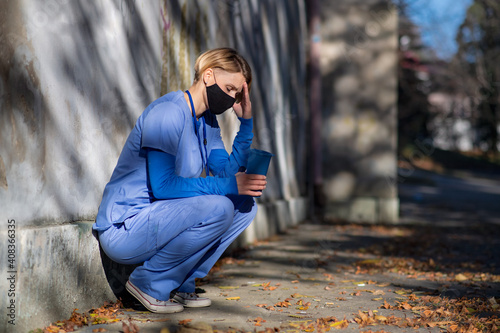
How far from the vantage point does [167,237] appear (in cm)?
320

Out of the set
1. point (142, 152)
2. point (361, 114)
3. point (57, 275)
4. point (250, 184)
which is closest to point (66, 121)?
point (142, 152)

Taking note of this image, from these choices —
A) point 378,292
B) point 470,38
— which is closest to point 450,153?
point 470,38

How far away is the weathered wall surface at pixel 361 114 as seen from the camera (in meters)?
9.41

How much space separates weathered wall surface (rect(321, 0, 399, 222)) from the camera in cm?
941

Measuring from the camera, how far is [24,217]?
9.22 feet

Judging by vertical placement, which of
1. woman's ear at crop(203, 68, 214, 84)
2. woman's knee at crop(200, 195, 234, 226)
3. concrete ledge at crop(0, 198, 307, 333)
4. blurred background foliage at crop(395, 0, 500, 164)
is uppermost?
blurred background foliage at crop(395, 0, 500, 164)

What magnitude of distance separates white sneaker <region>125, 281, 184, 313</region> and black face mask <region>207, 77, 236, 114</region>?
112 centimetres

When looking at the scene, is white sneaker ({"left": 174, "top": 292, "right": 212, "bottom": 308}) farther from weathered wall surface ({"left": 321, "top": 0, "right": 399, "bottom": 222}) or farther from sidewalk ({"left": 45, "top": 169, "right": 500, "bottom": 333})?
weathered wall surface ({"left": 321, "top": 0, "right": 399, "bottom": 222})

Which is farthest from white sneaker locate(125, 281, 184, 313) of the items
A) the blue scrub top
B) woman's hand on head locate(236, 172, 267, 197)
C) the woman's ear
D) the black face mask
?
the woman's ear

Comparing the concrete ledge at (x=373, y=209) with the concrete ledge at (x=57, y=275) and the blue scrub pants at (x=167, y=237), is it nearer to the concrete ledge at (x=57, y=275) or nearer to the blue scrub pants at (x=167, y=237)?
the concrete ledge at (x=57, y=275)

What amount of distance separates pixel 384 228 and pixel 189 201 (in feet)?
19.4

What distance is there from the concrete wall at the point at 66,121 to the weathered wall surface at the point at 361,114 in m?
5.08

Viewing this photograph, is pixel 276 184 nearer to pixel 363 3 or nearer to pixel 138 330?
pixel 363 3

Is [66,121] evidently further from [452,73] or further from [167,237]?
[452,73]
